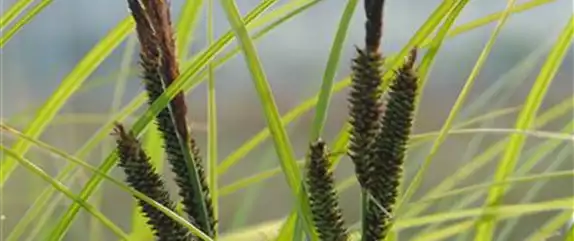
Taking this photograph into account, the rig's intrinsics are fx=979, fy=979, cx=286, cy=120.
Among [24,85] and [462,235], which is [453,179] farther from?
[24,85]

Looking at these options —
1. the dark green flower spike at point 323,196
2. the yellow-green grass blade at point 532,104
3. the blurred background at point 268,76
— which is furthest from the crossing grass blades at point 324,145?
the blurred background at point 268,76

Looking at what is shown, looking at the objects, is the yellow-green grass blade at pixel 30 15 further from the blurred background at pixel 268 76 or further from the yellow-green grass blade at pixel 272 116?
the blurred background at pixel 268 76

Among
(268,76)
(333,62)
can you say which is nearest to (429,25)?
(333,62)

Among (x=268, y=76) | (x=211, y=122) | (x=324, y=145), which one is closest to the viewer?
(x=324, y=145)

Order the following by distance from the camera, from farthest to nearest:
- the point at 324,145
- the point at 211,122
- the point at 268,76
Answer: the point at 268,76
the point at 211,122
the point at 324,145

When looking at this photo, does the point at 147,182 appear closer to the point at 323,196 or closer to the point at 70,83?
the point at 323,196

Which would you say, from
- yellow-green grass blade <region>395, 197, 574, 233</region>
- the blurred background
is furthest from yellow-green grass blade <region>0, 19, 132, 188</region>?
the blurred background

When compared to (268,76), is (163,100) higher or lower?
lower

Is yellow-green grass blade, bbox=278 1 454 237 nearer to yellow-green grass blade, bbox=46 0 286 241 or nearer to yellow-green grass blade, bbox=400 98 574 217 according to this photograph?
yellow-green grass blade, bbox=46 0 286 241
